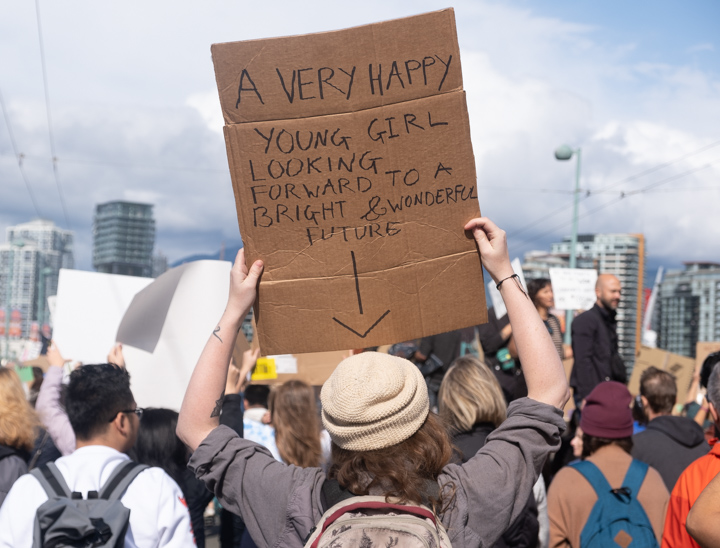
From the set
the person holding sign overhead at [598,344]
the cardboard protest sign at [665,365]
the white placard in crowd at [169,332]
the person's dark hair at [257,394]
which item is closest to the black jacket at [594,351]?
the person holding sign overhead at [598,344]

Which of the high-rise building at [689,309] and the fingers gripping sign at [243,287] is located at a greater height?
the fingers gripping sign at [243,287]

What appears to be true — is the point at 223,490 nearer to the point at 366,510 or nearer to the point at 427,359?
the point at 366,510

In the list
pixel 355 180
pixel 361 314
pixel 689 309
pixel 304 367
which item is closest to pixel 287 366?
pixel 304 367

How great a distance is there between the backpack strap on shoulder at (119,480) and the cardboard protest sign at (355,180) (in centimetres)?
90

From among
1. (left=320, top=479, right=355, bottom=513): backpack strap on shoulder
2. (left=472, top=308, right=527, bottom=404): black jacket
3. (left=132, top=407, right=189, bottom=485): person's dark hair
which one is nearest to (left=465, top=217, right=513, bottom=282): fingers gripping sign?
(left=320, top=479, right=355, bottom=513): backpack strap on shoulder

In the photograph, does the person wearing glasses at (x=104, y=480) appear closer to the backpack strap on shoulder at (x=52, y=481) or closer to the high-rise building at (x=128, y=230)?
the backpack strap on shoulder at (x=52, y=481)

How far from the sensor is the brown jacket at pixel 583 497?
3.28 metres

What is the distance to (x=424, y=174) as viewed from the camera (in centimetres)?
209

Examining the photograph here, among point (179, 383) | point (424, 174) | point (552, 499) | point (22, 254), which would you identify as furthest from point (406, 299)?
point (22, 254)

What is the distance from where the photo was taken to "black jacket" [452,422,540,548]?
3.15m

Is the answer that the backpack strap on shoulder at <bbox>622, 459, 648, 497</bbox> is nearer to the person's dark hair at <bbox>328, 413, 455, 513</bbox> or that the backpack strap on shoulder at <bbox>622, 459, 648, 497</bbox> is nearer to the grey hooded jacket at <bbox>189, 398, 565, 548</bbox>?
the grey hooded jacket at <bbox>189, 398, 565, 548</bbox>

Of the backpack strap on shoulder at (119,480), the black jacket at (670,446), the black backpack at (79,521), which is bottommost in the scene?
the black jacket at (670,446)

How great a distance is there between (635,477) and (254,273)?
7.37ft

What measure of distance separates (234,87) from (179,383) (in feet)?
7.86
